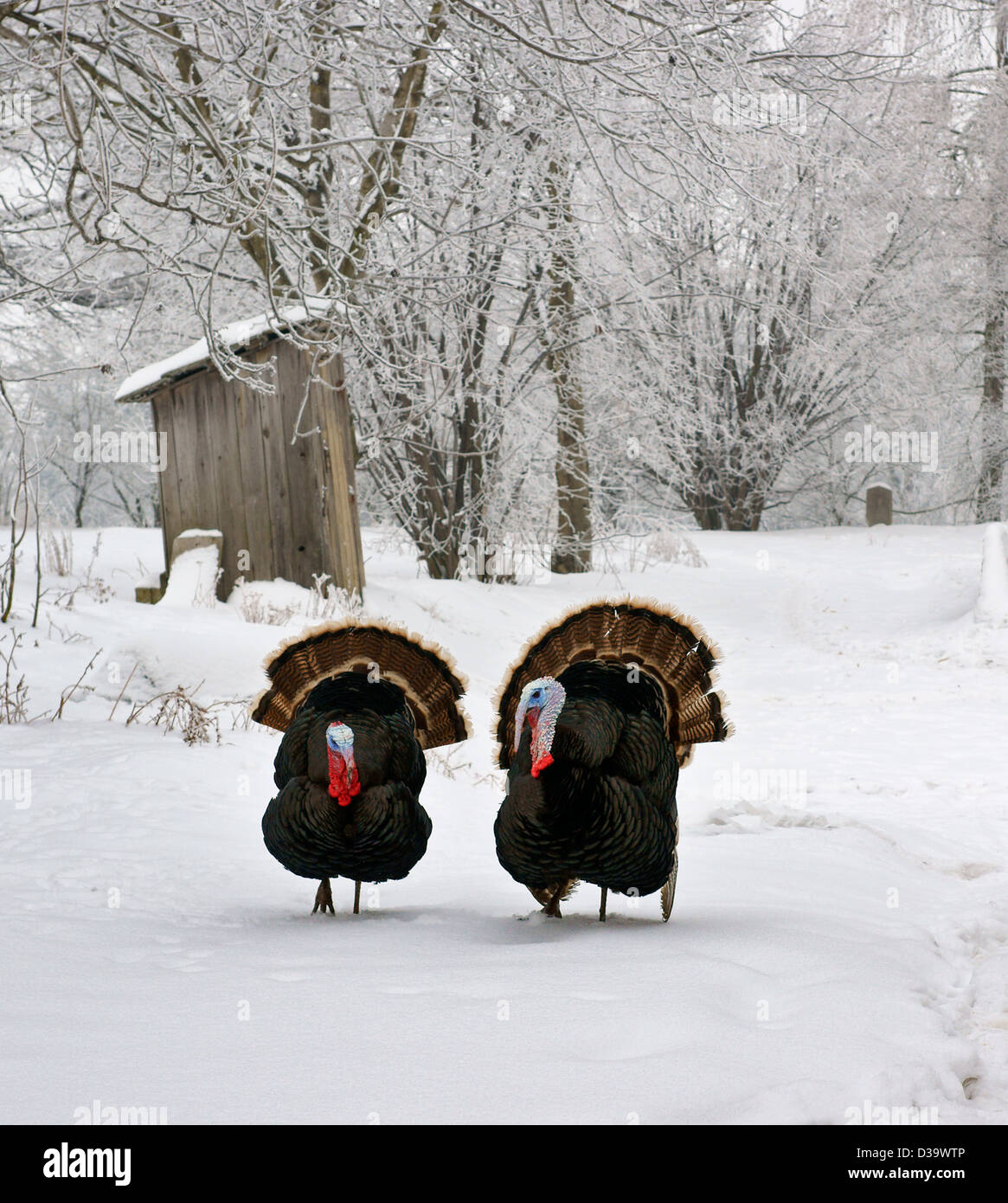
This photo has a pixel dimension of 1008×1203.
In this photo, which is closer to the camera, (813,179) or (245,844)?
(245,844)

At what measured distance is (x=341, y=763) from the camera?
3.13 metres

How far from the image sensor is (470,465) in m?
12.4

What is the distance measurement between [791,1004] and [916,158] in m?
18.4

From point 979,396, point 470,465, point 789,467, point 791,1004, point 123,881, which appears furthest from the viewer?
point 979,396

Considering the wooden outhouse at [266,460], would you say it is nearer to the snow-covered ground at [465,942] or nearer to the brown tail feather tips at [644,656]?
the snow-covered ground at [465,942]

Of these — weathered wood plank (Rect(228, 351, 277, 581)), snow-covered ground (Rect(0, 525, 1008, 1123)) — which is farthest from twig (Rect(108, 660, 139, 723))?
weathered wood plank (Rect(228, 351, 277, 581))

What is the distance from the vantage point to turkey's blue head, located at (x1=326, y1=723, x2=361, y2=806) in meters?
3.13

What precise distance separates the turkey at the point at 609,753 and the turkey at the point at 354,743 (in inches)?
11.6

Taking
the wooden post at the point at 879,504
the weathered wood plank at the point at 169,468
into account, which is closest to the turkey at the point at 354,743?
the weathered wood plank at the point at 169,468

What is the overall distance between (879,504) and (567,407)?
9.93 meters

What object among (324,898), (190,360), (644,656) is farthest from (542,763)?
(190,360)

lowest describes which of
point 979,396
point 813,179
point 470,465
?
point 470,465
